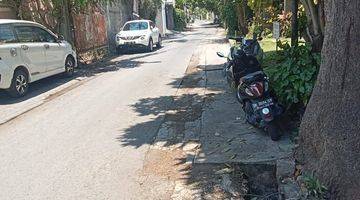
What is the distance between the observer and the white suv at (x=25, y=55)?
9.39 metres

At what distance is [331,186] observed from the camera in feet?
12.4

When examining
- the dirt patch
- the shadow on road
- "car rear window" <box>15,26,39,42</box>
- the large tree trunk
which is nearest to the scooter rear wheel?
the dirt patch

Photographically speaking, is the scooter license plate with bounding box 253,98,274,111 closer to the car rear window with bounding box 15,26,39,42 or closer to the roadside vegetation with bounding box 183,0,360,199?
the roadside vegetation with bounding box 183,0,360,199

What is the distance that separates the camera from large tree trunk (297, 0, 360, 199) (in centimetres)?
362

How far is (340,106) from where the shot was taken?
A: 3.79 meters

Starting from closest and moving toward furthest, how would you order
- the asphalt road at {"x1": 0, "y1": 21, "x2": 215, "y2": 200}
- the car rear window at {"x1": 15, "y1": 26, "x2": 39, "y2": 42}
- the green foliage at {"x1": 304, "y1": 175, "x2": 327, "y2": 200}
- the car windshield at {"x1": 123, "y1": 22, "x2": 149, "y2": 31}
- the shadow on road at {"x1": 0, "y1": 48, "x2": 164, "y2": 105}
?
the green foliage at {"x1": 304, "y1": 175, "x2": 327, "y2": 200}, the asphalt road at {"x1": 0, "y1": 21, "x2": 215, "y2": 200}, the shadow on road at {"x1": 0, "y1": 48, "x2": 164, "y2": 105}, the car rear window at {"x1": 15, "y1": 26, "x2": 39, "y2": 42}, the car windshield at {"x1": 123, "y1": 22, "x2": 149, "y2": 31}

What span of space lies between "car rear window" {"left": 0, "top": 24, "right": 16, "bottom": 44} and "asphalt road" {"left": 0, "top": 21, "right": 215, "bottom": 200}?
4.44ft

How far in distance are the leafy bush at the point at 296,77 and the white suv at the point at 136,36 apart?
46.1 feet

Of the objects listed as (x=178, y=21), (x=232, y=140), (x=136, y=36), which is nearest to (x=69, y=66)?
(x=136, y=36)

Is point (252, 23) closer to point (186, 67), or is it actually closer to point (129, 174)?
point (186, 67)

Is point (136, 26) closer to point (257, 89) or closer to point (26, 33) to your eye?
point (26, 33)

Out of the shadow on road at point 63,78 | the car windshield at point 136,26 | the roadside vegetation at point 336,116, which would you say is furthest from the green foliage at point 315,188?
the car windshield at point 136,26

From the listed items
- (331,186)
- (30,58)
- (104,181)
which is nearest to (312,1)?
(331,186)

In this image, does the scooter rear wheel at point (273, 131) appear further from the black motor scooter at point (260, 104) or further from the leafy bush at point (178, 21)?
the leafy bush at point (178, 21)
